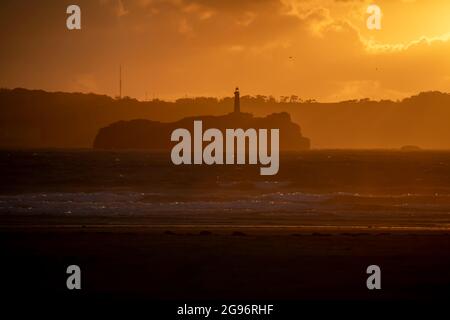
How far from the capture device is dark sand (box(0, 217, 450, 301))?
11359 millimetres

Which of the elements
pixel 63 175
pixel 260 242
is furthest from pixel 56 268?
pixel 63 175

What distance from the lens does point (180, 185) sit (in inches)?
2361

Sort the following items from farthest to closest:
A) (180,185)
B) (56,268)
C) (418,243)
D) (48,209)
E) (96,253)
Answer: (180,185) → (48,209) → (418,243) → (96,253) → (56,268)

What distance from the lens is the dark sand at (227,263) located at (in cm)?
1136

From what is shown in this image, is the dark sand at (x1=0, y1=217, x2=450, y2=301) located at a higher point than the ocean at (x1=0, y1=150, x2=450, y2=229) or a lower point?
lower

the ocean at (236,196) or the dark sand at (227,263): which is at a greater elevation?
the ocean at (236,196)

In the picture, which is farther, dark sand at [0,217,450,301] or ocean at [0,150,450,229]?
ocean at [0,150,450,229]

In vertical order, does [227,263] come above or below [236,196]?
below

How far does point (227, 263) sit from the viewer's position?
46.5 ft

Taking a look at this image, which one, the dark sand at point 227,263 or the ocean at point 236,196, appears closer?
the dark sand at point 227,263

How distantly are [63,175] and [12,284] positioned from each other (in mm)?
61448

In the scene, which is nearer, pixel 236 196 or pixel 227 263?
pixel 227 263
